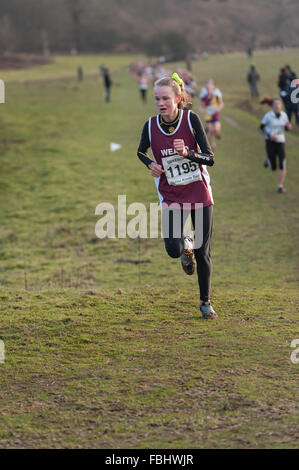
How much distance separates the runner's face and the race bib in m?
0.45

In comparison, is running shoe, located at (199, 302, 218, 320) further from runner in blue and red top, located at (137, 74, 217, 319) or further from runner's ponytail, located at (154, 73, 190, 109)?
runner's ponytail, located at (154, 73, 190, 109)

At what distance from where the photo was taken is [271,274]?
10.6 metres

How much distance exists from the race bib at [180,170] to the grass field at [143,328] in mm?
1459

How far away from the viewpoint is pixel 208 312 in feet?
23.2

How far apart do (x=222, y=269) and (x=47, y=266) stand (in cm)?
337

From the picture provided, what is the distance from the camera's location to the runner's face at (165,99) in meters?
6.18

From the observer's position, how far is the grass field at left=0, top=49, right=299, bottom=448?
4.90 meters
